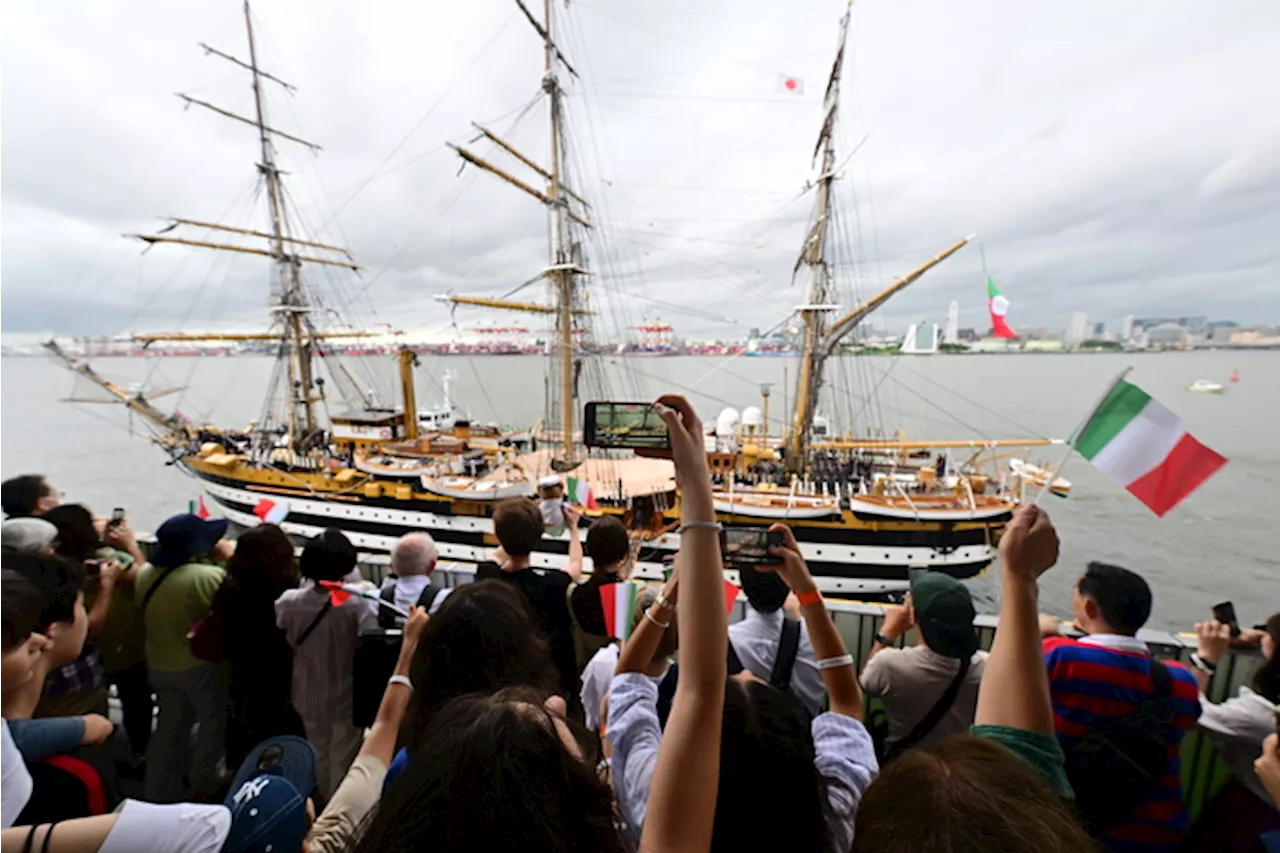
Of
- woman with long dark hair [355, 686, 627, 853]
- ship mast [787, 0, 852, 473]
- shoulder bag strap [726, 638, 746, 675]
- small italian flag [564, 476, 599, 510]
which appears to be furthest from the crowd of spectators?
ship mast [787, 0, 852, 473]

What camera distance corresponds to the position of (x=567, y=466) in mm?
16594

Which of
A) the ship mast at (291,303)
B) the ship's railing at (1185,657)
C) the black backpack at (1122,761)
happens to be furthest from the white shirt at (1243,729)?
the ship mast at (291,303)

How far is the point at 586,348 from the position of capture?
2069 cm

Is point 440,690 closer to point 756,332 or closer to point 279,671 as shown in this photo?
point 279,671

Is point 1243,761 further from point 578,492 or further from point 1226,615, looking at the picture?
point 578,492

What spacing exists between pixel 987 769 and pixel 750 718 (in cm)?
54

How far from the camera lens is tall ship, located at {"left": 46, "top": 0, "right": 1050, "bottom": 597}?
512 inches

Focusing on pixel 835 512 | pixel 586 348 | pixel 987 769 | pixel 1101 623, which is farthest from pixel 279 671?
pixel 586 348

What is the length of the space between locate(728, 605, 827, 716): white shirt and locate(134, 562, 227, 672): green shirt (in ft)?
9.26

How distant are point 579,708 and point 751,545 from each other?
1.33 meters

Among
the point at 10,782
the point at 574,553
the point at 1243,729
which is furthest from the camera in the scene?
the point at 574,553

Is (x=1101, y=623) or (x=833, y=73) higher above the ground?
(x=833, y=73)

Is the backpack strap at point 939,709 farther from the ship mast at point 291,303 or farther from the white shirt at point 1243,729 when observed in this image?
the ship mast at point 291,303

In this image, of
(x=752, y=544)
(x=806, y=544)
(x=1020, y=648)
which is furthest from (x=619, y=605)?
(x=806, y=544)
